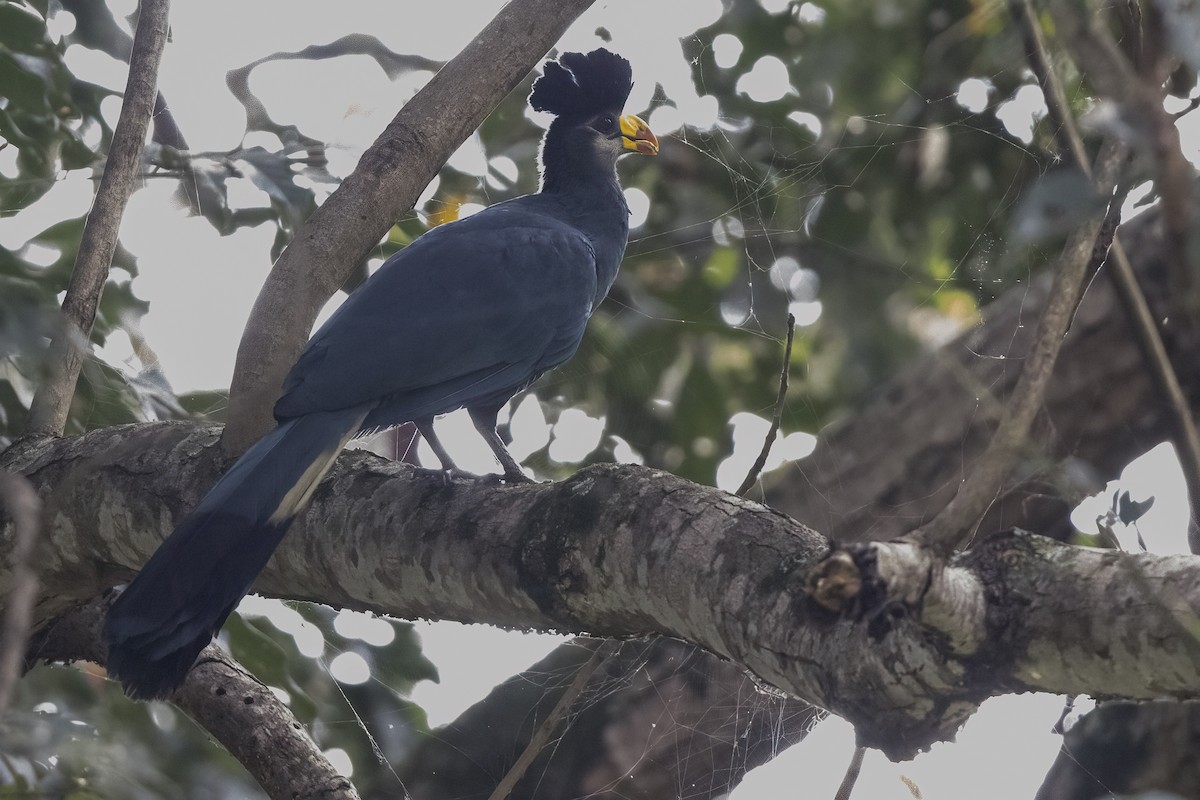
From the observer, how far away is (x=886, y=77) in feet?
11.0

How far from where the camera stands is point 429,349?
2.85m

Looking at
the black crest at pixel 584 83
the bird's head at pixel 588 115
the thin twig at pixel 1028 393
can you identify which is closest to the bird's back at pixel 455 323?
the bird's head at pixel 588 115

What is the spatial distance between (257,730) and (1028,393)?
1.94m

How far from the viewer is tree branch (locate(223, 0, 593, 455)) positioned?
103 inches

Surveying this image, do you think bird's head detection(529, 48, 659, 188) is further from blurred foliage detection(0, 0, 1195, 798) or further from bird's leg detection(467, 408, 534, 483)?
bird's leg detection(467, 408, 534, 483)

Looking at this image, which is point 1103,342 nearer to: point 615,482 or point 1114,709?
point 1114,709

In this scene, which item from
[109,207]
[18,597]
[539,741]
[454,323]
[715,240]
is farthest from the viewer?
[715,240]

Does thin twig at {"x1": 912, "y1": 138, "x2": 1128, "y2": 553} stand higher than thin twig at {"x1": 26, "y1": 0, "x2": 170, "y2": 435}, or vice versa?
thin twig at {"x1": 26, "y1": 0, "x2": 170, "y2": 435}

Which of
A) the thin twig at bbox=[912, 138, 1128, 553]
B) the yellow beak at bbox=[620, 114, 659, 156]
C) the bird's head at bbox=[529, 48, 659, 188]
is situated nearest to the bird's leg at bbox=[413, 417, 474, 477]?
the bird's head at bbox=[529, 48, 659, 188]

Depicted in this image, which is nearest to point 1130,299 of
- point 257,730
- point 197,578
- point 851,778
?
point 851,778

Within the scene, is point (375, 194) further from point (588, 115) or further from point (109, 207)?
point (588, 115)

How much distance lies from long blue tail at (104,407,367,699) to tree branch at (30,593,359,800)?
10.8 inches

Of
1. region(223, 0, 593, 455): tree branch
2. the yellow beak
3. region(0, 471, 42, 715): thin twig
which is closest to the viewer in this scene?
region(0, 471, 42, 715): thin twig

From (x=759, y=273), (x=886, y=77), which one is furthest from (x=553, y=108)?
(x=886, y=77)
